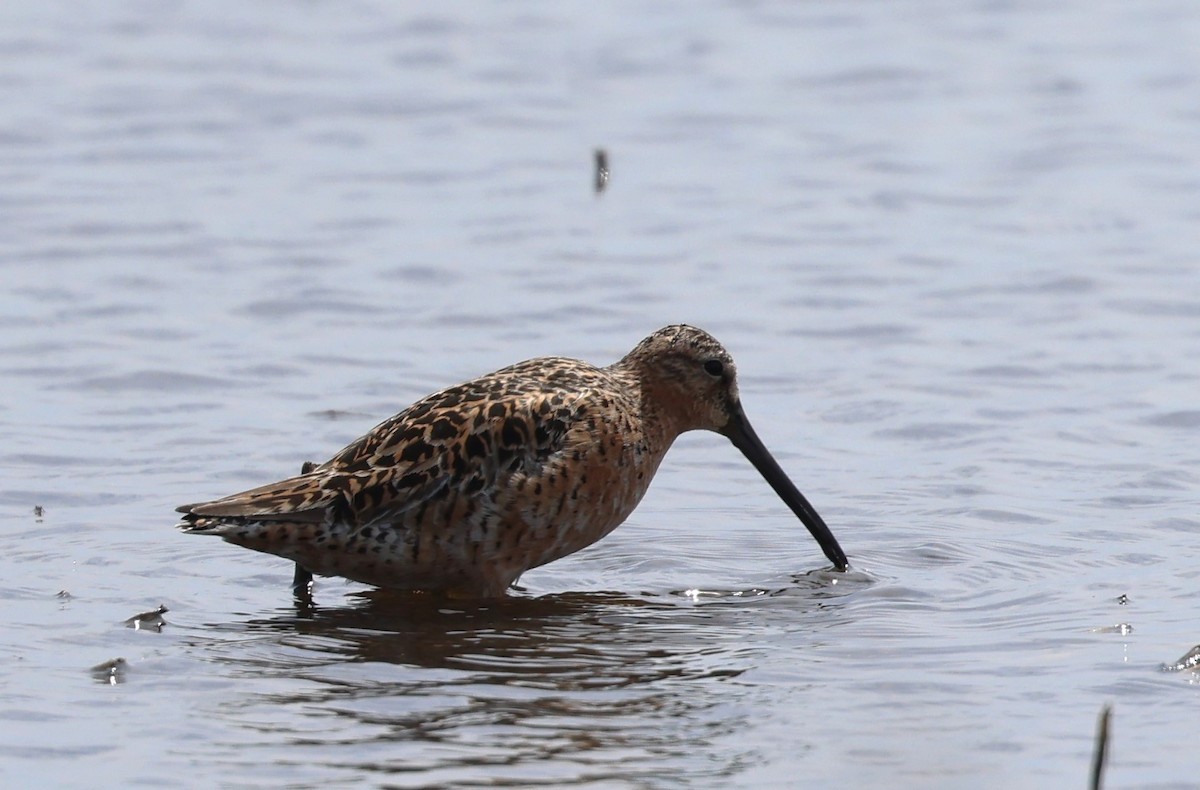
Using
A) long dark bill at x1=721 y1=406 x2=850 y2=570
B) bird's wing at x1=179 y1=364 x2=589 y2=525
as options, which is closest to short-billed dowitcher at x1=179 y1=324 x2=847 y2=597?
bird's wing at x1=179 y1=364 x2=589 y2=525

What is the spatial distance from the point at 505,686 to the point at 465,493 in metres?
0.99

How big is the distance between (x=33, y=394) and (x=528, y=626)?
3615 millimetres

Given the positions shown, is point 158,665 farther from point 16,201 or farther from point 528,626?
point 16,201

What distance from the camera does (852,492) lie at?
8.73 m

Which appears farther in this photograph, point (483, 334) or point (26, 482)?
point (483, 334)

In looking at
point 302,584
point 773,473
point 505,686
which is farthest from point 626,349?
point 505,686

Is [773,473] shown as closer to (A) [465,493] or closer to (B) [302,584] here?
A: (A) [465,493]

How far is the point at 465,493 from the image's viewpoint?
7.15 m

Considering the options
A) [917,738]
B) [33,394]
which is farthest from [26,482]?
[917,738]

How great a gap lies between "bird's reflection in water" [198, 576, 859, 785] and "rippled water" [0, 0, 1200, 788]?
2cm

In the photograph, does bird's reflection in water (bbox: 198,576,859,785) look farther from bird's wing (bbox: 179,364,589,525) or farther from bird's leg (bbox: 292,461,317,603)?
bird's wing (bbox: 179,364,589,525)

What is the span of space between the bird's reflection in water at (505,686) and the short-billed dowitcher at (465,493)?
195 mm

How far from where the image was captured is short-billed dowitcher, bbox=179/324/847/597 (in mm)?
7066

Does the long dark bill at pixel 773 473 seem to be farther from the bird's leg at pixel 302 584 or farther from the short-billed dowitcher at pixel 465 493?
the bird's leg at pixel 302 584
